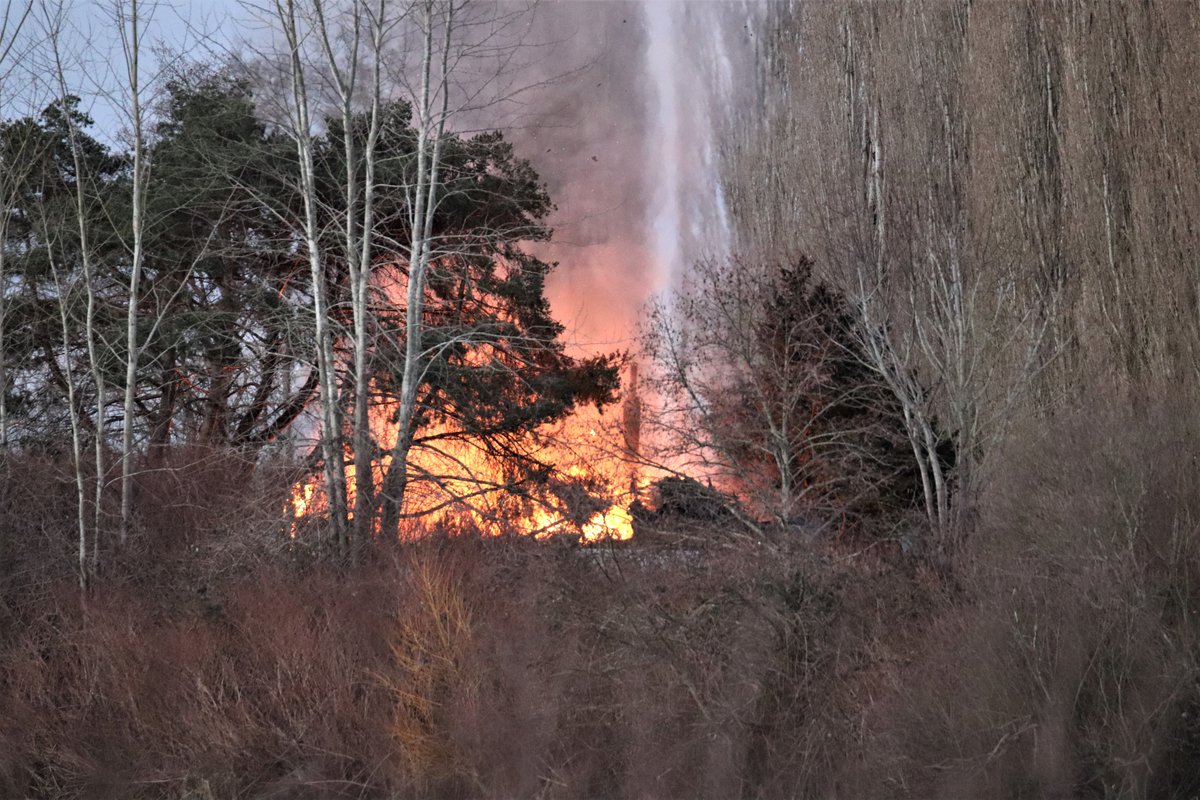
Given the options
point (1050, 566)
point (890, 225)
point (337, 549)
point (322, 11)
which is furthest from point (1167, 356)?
point (322, 11)

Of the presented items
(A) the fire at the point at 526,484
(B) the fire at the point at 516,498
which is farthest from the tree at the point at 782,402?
(B) the fire at the point at 516,498

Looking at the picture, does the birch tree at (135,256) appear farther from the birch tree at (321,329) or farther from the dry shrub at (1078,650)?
the dry shrub at (1078,650)

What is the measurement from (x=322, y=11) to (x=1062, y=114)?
1129 centimetres

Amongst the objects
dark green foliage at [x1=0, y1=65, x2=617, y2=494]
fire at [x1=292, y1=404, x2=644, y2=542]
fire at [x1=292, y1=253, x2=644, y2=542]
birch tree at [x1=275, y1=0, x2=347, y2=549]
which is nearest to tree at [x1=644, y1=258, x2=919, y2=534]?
fire at [x1=292, y1=253, x2=644, y2=542]

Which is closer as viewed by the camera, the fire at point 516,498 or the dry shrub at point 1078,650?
the dry shrub at point 1078,650

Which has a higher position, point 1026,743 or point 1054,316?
point 1054,316

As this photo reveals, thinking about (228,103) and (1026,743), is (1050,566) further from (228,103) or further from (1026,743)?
(228,103)

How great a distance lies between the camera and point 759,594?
8.68m

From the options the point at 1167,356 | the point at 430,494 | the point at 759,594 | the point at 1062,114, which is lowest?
the point at 759,594

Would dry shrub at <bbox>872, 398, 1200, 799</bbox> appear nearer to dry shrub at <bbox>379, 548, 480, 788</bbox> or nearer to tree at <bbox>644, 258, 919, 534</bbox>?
dry shrub at <bbox>379, 548, 480, 788</bbox>

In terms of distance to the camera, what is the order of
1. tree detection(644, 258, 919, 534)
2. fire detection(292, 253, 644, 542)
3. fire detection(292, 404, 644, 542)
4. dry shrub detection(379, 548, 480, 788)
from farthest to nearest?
1. tree detection(644, 258, 919, 534)
2. fire detection(292, 253, 644, 542)
3. fire detection(292, 404, 644, 542)
4. dry shrub detection(379, 548, 480, 788)

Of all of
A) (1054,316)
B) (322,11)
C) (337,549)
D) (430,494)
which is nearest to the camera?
(337,549)

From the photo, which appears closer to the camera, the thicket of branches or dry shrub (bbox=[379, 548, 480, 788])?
dry shrub (bbox=[379, 548, 480, 788])

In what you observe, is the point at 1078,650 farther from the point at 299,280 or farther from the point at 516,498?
the point at 299,280
